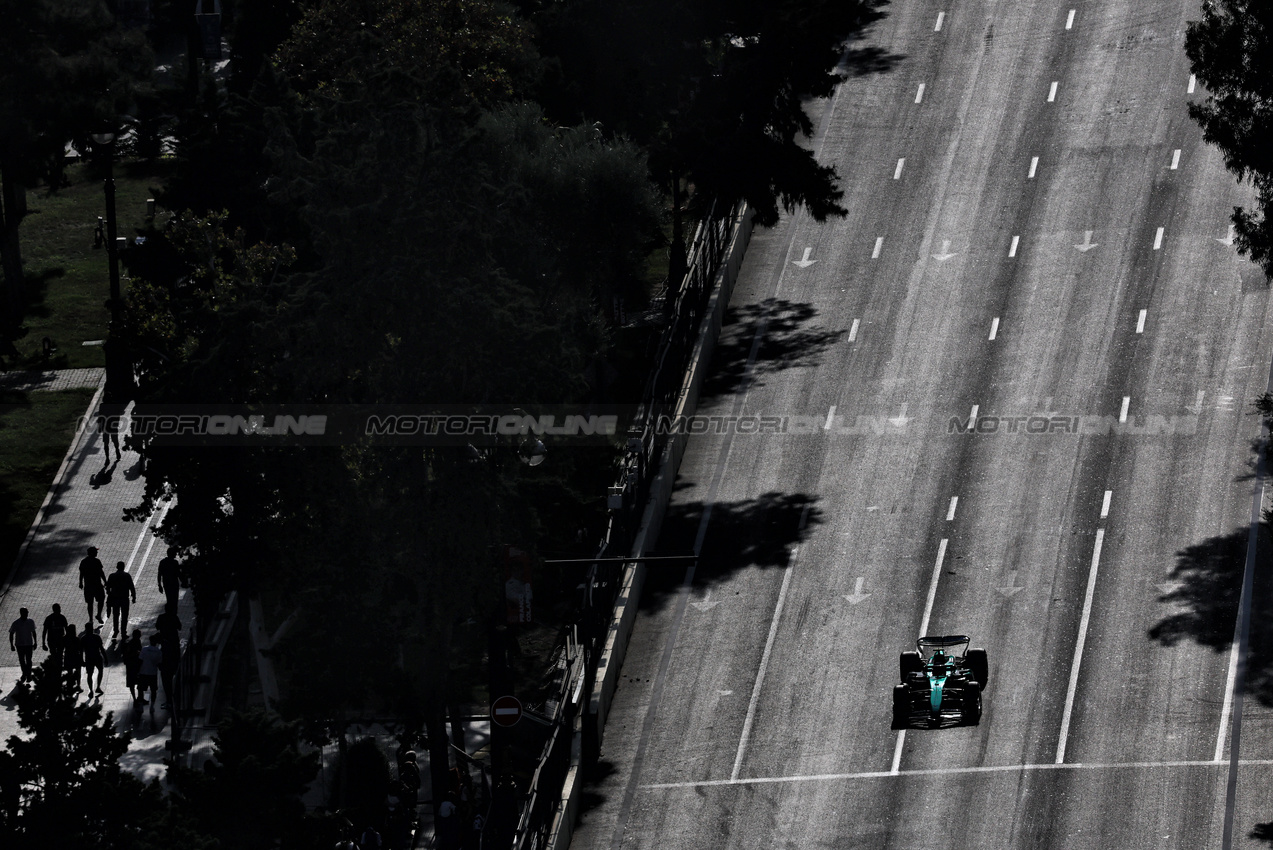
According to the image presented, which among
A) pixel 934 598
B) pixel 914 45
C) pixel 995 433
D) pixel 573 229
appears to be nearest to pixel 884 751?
pixel 934 598

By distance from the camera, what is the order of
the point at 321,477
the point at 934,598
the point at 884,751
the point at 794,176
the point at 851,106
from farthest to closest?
the point at 851,106 < the point at 794,176 < the point at 934,598 < the point at 884,751 < the point at 321,477

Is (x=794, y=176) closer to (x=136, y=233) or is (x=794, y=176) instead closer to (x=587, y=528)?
(x=587, y=528)

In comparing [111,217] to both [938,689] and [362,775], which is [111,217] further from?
[938,689]

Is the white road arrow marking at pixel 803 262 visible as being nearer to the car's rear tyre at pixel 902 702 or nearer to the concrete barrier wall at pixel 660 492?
the concrete barrier wall at pixel 660 492

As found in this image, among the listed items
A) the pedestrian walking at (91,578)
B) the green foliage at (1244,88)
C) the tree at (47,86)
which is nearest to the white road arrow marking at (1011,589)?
the green foliage at (1244,88)

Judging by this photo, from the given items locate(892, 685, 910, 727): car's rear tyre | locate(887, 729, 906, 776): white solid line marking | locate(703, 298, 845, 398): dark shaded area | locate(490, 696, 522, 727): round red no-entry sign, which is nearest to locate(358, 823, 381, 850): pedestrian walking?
Result: locate(490, 696, 522, 727): round red no-entry sign

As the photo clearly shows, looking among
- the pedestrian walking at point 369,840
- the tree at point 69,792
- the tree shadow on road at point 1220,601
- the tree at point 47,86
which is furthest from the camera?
the tree at point 47,86
